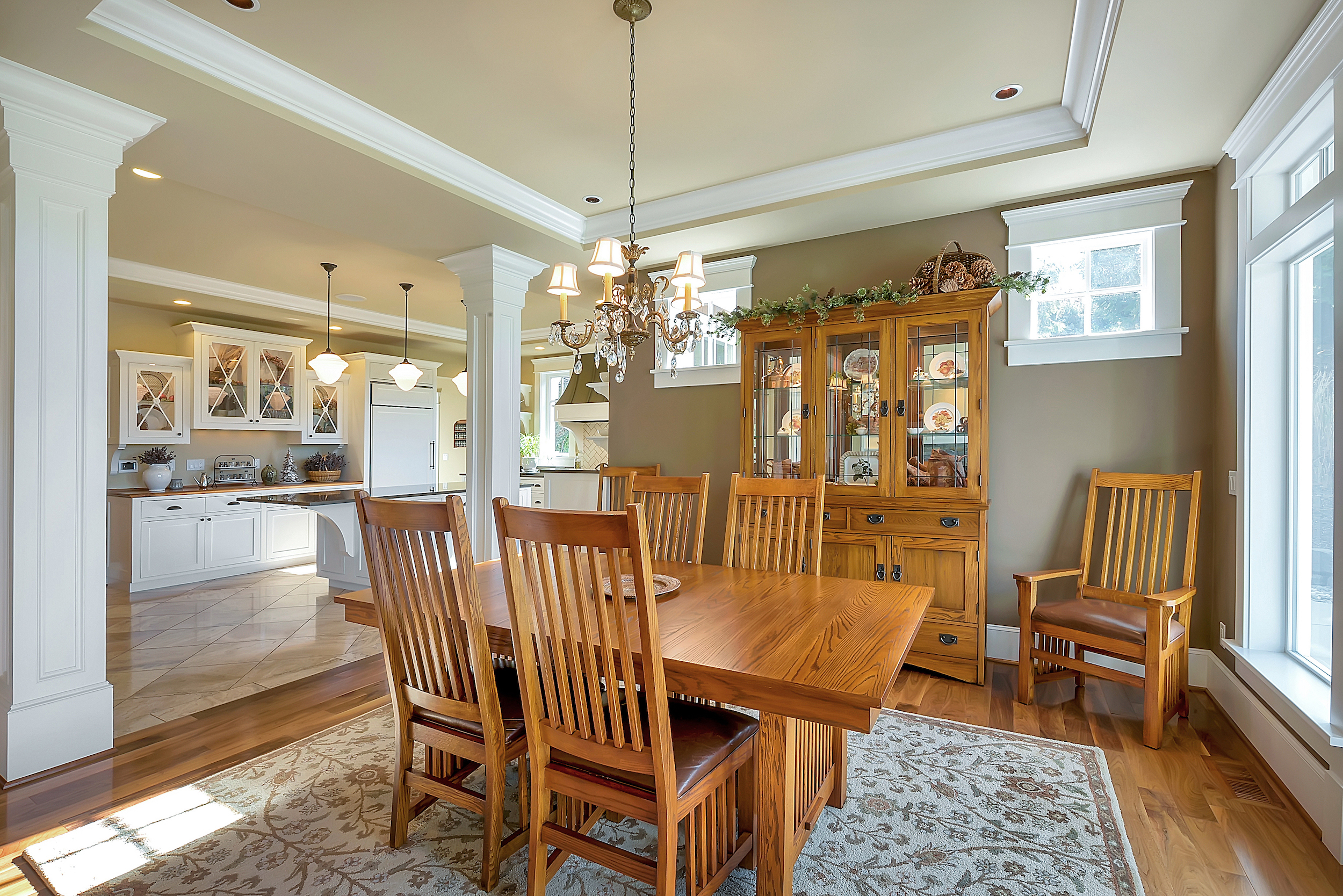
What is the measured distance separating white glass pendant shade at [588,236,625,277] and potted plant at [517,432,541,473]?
612cm

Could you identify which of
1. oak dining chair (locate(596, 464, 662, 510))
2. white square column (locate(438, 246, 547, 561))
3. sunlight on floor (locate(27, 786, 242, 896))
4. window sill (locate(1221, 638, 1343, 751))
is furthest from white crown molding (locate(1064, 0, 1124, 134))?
sunlight on floor (locate(27, 786, 242, 896))

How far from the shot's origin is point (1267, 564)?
2619 mm

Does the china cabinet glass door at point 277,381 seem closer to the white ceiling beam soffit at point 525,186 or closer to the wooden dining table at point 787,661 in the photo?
the white ceiling beam soffit at point 525,186

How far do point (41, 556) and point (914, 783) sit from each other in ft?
10.6

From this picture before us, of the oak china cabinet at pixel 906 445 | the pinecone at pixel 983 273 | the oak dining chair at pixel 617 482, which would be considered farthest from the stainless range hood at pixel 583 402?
the pinecone at pixel 983 273

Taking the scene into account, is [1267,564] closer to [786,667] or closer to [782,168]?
[786,667]

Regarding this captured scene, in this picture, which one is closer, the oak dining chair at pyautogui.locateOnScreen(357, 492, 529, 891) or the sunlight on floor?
the oak dining chair at pyautogui.locateOnScreen(357, 492, 529, 891)

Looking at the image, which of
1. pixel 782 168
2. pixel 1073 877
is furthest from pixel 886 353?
→ pixel 1073 877

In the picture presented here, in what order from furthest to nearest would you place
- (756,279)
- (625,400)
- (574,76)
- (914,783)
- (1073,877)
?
1. (625,400)
2. (756,279)
3. (574,76)
4. (914,783)
5. (1073,877)

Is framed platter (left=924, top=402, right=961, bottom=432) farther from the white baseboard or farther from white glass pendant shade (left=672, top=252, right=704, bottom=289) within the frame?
white glass pendant shade (left=672, top=252, right=704, bottom=289)

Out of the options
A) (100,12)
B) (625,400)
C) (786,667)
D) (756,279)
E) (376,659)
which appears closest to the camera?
(786,667)

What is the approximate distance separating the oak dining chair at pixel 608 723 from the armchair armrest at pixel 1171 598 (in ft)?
6.24

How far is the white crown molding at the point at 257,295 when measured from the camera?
16.4ft

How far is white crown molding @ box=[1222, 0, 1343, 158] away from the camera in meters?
1.91
